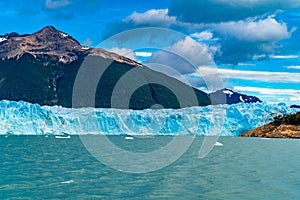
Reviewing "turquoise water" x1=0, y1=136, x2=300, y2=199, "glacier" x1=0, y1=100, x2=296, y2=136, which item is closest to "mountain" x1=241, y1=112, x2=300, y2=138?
"glacier" x1=0, y1=100, x2=296, y2=136

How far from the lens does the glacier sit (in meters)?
117

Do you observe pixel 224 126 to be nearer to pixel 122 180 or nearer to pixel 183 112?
pixel 183 112

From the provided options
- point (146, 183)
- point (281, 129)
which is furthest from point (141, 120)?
point (146, 183)

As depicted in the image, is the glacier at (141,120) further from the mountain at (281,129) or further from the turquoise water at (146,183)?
the turquoise water at (146,183)

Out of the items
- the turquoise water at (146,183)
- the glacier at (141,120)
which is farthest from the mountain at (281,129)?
the turquoise water at (146,183)

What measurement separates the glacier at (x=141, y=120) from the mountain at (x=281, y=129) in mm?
5216

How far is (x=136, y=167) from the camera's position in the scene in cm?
3788

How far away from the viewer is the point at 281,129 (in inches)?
5679

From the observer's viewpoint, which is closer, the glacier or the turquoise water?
the turquoise water

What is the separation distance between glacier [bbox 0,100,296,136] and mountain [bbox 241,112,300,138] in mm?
5216

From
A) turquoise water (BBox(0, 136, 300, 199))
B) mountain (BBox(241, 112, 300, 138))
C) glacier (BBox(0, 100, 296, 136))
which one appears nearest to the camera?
turquoise water (BBox(0, 136, 300, 199))

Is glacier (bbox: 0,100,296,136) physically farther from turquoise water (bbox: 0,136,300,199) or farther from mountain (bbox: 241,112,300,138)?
turquoise water (bbox: 0,136,300,199)

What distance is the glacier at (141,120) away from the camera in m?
117

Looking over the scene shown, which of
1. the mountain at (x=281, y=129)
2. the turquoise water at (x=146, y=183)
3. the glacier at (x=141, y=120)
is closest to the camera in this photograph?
the turquoise water at (x=146, y=183)
